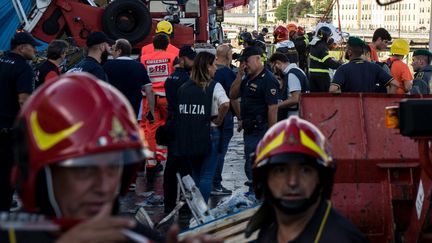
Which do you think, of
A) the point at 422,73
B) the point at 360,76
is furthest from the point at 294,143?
the point at 422,73

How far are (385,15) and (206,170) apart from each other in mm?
112095

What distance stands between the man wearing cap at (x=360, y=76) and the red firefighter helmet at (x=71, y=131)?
26.0 ft

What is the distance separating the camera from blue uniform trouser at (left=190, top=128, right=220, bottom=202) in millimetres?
9336

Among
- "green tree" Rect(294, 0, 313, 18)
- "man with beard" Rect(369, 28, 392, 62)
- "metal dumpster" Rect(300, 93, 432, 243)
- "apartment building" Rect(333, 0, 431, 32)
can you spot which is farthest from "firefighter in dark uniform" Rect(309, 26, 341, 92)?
"green tree" Rect(294, 0, 313, 18)

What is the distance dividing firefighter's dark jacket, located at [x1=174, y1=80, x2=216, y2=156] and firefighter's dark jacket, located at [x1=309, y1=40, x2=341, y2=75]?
15.8ft

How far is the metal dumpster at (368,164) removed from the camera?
19.7 feet

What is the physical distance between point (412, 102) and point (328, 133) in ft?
5.78

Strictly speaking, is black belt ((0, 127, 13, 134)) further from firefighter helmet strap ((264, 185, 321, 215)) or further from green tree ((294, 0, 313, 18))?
green tree ((294, 0, 313, 18))

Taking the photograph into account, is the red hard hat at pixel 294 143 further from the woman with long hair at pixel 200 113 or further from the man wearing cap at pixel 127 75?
the man wearing cap at pixel 127 75

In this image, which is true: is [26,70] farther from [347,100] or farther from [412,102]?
[412,102]

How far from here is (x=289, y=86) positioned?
1123cm

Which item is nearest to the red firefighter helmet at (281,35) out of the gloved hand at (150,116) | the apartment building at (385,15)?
the gloved hand at (150,116)

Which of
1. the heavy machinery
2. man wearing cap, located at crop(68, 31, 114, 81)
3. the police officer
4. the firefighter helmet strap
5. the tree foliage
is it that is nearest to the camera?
the firefighter helmet strap

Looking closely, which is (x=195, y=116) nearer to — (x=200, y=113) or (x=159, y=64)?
(x=200, y=113)
